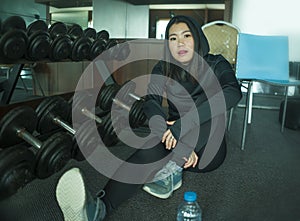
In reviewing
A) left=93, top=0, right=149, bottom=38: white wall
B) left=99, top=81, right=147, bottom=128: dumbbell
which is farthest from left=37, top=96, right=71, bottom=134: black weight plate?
left=93, top=0, right=149, bottom=38: white wall

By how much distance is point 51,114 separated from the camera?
1.56 meters

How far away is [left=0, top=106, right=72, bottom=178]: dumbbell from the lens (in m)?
1.23

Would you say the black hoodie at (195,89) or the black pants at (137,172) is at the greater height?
the black hoodie at (195,89)

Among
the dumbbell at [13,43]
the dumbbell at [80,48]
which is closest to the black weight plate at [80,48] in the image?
the dumbbell at [80,48]

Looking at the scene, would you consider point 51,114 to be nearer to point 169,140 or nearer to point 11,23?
point 11,23

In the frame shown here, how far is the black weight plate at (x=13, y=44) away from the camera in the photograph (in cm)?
145

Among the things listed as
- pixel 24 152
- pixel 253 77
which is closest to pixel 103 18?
pixel 253 77

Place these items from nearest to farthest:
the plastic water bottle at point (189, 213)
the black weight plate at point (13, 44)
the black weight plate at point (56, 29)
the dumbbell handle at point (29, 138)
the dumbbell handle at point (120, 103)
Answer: the plastic water bottle at point (189, 213)
the dumbbell handle at point (29, 138)
the black weight plate at point (13, 44)
the dumbbell handle at point (120, 103)
the black weight plate at point (56, 29)

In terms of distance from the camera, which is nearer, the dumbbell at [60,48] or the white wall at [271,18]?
the dumbbell at [60,48]

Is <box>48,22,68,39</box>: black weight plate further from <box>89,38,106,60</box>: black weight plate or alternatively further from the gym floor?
the gym floor

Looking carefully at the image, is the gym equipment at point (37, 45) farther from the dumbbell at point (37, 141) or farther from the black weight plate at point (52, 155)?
the black weight plate at point (52, 155)

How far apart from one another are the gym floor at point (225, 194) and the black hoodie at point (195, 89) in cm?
34

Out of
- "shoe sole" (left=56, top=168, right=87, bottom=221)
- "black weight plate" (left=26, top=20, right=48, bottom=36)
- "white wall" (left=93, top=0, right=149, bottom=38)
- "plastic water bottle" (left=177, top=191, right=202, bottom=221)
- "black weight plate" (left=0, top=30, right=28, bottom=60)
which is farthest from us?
"white wall" (left=93, top=0, right=149, bottom=38)

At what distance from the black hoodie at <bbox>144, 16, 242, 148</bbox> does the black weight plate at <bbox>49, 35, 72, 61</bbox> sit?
0.79 metres
